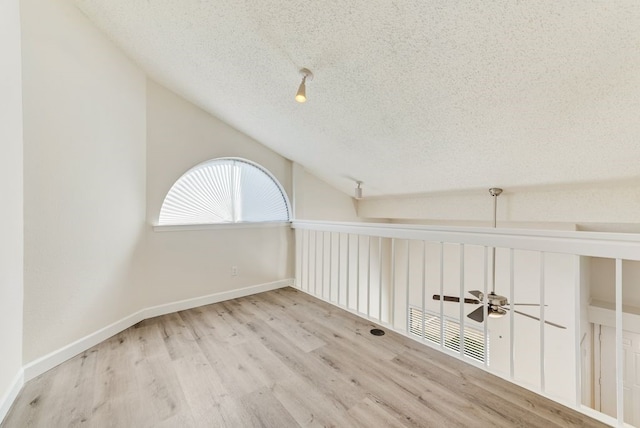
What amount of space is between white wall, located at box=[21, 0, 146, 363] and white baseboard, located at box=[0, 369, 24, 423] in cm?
13

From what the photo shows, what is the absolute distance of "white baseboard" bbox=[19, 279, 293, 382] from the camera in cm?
178

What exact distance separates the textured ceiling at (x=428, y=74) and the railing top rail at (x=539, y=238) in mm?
846

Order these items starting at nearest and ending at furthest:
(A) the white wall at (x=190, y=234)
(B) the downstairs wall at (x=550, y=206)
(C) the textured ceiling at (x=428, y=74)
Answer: (C) the textured ceiling at (x=428, y=74) → (B) the downstairs wall at (x=550, y=206) → (A) the white wall at (x=190, y=234)

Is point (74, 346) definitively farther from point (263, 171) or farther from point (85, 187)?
point (263, 171)

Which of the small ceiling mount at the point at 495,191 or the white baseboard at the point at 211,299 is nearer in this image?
the white baseboard at the point at 211,299

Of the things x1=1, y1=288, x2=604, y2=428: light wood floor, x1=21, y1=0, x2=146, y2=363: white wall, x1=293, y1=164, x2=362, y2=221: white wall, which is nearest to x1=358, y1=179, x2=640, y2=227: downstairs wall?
x1=293, y1=164, x2=362, y2=221: white wall

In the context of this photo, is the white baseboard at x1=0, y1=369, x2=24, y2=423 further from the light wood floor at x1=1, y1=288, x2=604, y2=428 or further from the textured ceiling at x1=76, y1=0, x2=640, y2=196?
the textured ceiling at x1=76, y1=0, x2=640, y2=196

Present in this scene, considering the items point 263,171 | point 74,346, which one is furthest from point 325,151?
point 74,346

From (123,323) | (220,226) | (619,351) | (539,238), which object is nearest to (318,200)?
(220,226)

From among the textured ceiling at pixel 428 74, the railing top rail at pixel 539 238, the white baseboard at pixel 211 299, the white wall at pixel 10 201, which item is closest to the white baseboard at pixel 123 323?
the white baseboard at pixel 211 299

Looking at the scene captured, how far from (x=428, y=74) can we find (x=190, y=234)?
8.88ft

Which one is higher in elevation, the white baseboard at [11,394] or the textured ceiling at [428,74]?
the textured ceiling at [428,74]

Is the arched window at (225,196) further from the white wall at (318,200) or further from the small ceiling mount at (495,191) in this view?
the small ceiling mount at (495,191)

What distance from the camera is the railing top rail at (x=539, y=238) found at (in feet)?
4.08
